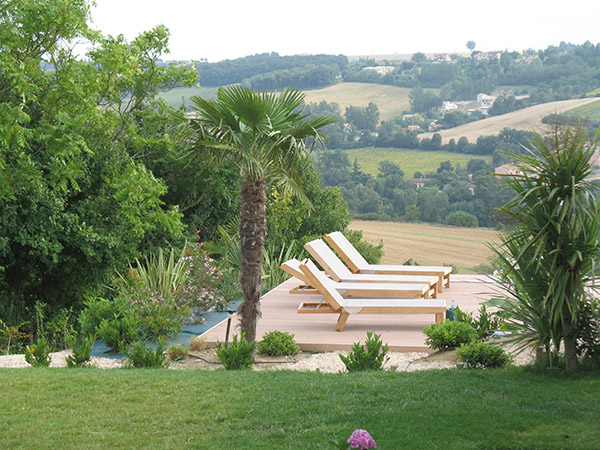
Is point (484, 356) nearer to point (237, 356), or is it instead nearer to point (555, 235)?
point (555, 235)

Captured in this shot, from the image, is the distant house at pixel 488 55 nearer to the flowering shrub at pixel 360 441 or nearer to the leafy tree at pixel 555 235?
the leafy tree at pixel 555 235

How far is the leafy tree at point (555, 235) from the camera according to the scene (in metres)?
4.80

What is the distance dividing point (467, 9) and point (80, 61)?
1044cm

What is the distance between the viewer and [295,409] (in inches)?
166

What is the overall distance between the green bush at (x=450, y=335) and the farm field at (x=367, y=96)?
44156mm

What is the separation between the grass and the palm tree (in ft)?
4.15

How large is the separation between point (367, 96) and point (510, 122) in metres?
15.7

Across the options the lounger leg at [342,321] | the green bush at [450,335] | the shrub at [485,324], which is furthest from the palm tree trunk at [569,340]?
the lounger leg at [342,321]

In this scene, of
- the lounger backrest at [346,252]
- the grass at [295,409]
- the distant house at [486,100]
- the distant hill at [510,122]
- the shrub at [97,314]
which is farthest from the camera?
the distant house at [486,100]

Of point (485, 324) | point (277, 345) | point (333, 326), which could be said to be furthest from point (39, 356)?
point (485, 324)

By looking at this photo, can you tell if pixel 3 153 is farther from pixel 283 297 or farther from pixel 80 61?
pixel 283 297

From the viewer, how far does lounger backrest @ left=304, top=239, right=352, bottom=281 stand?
9.30 m

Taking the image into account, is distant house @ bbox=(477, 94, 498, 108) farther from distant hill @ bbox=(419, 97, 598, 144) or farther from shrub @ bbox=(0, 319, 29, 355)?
shrub @ bbox=(0, 319, 29, 355)

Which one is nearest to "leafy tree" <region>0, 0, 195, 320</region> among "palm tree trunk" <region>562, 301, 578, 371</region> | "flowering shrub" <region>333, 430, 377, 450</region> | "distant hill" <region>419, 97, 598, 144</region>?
"palm tree trunk" <region>562, 301, 578, 371</region>
